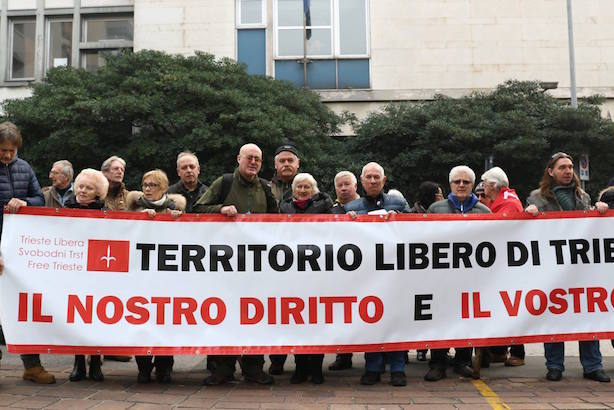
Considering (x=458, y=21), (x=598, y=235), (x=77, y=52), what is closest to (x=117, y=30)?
(x=77, y=52)

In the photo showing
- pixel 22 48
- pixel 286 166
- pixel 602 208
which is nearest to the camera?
pixel 602 208

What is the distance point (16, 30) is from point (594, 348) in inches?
810

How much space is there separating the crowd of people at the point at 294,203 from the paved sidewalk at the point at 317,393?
0.12 meters

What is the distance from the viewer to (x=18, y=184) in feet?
16.7

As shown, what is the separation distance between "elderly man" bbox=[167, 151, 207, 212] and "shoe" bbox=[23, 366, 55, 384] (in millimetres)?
2073

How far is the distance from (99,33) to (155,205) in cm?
1621

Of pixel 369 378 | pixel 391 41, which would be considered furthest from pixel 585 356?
pixel 391 41

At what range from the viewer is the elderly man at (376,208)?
16.6 feet

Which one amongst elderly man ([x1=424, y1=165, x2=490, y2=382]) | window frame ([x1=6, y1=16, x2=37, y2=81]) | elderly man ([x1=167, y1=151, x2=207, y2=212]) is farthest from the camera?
window frame ([x1=6, y1=16, x2=37, y2=81])

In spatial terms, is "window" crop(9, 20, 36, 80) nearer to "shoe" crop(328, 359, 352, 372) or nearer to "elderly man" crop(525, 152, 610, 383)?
"shoe" crop(328, 359, 352, 372)

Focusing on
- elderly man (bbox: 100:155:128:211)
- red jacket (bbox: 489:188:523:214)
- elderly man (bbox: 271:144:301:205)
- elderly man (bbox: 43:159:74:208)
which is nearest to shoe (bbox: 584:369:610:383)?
red jacket (bbox: 489:188:523:214)

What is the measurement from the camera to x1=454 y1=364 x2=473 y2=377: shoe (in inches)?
207

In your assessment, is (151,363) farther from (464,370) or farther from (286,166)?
(464,370)

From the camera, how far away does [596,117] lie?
538 inches
